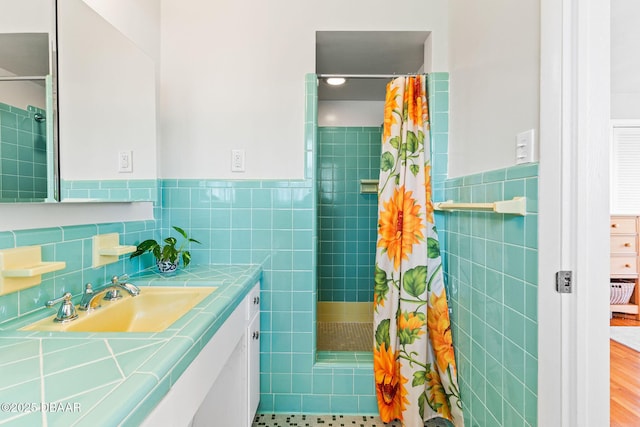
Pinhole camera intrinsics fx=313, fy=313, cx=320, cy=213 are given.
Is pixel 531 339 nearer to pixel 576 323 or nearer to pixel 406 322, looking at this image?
pixel 576 323

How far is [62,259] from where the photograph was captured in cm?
109

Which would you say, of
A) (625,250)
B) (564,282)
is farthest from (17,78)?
(625,250)

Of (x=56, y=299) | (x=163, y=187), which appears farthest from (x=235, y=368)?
(x=163, y=187)

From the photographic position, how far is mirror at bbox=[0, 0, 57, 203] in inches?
34.6

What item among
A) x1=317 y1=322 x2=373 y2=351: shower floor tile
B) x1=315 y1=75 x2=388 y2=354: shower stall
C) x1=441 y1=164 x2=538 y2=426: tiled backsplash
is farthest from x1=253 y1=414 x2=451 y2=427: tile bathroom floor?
x1=315 y1=75 x2=388 y2=354: shower stall

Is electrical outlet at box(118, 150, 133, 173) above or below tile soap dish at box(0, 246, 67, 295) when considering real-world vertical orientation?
above

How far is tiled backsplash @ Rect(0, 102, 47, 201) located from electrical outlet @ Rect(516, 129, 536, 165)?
1539mm

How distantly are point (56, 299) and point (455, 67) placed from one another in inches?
78.0

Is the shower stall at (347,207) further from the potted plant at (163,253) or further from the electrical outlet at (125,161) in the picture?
the electrical outlet at (125,161)

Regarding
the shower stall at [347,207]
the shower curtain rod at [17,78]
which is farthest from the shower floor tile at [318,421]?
the shower curtain rod at [17,78]

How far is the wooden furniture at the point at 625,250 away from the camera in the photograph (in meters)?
3.07

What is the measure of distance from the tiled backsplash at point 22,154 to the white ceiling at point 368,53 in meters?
1.41

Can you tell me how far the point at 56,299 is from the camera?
1045 millimetres

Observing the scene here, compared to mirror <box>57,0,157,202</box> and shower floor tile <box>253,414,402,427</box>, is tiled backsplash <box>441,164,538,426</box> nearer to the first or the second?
shower floor tile <box>253,414,402,427</box>
